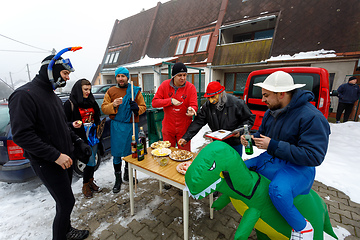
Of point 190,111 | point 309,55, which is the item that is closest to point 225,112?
point 190,111

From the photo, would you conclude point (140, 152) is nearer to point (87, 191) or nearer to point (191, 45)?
point (87, 191)

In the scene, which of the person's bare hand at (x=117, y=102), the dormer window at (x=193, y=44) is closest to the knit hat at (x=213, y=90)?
the person's bare hand at (x=117, y=102)

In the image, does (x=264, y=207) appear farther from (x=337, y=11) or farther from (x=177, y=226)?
(x=337, y=11)

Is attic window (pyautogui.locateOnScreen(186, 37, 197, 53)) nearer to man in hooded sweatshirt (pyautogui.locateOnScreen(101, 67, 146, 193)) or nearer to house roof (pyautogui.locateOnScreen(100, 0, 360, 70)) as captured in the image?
house roof (pyautogui.locateOnScreen(100, 0, 360, 70))

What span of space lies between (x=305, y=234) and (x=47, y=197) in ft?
12.2

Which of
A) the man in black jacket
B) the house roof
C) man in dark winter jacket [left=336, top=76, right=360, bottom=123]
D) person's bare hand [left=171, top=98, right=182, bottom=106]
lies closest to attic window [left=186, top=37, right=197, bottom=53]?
the house roof

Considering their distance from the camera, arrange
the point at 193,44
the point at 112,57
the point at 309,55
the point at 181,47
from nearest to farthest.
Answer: the point at 309,55 → the point at 193,44 → the point at 181,47 → the point at 112,57

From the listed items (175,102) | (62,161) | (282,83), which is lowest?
(62,161)

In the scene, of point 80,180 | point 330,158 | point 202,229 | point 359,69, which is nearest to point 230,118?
point 202,229

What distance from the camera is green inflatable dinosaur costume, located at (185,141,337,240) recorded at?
4.51 feet

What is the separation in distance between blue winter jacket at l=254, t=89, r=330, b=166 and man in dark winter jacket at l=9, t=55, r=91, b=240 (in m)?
2.04

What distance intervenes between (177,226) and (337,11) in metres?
11.8

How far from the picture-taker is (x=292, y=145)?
138 cm

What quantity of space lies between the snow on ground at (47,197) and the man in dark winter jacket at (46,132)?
0.92m
